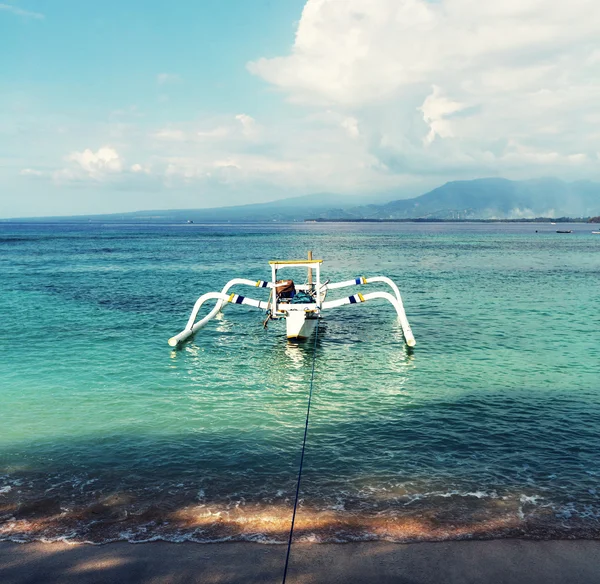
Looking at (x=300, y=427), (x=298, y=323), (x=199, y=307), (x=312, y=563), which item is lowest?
(x=300, y=427)

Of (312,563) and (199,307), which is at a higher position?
(199,307)

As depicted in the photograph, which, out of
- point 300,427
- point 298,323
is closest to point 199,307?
point 298,323

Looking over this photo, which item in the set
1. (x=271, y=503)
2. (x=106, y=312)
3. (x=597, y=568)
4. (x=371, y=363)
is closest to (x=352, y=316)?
(x=371, y=363)

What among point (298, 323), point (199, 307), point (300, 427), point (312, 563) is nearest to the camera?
point (312, 563)

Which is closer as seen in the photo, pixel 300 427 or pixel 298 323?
pixel 300 427

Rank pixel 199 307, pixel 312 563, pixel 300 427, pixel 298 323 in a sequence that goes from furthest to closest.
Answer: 1. pixel 199 307
2. pixel 298 323
3. pixel 300 427
4. pixel 312 563

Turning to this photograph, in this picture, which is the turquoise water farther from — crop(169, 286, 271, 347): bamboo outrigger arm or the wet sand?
crop(169, 286, 271, 347): bamboo outrigger arm

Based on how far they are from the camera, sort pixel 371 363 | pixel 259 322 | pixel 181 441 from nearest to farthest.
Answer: pixel 181 441 < pixel 371 363 < pixel 259 322

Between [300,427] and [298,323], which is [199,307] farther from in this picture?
[300,427]

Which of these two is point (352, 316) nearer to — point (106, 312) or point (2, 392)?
point (106, 312)
